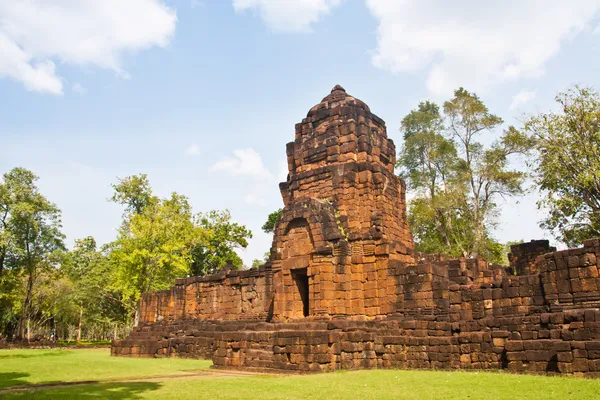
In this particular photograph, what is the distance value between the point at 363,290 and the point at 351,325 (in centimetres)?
152

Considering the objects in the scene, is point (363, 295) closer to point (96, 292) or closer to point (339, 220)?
point (339, 220)

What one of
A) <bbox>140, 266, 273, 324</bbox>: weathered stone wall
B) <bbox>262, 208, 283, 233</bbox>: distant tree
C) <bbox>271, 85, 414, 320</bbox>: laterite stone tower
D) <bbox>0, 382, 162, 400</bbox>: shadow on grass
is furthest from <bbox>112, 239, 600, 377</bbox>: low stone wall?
<bbox>262, 208, 283, 233</bbox>: distant tree

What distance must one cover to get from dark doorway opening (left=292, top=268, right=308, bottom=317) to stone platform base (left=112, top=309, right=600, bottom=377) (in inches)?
65.5

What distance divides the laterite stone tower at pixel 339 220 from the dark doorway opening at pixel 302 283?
0.04m

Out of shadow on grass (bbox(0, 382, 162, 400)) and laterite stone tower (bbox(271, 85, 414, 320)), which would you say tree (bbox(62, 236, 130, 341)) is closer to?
laterite stone tower (bbox(271, 85, 414, 320))

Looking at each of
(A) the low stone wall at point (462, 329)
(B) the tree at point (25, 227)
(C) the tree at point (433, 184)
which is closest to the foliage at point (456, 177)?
(C) the tree at point (433, 184)

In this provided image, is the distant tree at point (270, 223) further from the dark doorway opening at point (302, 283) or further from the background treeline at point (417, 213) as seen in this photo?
the dark doorway opening at point (302, 283)

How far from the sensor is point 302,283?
16.9 m

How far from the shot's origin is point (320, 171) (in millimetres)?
17766

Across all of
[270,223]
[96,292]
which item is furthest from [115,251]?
[270,223]

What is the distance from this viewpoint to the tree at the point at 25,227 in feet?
109

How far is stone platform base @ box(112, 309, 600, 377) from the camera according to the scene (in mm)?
10203

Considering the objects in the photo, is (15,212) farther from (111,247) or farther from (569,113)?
(569,113)

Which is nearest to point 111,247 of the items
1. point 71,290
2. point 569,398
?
point 71,290
